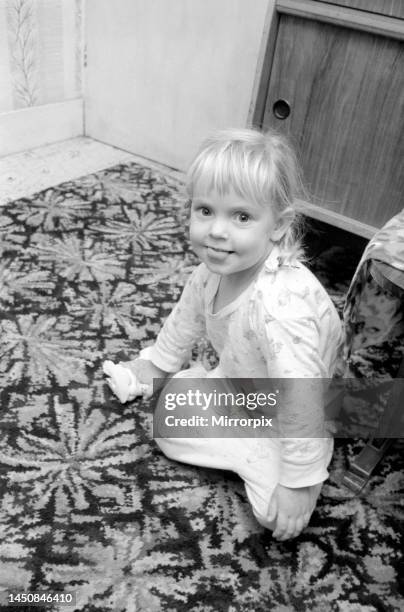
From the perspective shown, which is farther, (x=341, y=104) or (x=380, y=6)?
(x=341, y=104)

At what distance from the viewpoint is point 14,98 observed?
184 centimetres

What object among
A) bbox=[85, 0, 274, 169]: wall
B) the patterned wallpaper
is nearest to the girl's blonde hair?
bbox=[85, 0, 274, 169]: wall

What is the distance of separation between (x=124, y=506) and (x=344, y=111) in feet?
2.90

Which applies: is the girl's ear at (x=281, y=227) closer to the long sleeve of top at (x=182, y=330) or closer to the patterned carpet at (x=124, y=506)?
the long sleeve of top at (x=182, y=330)

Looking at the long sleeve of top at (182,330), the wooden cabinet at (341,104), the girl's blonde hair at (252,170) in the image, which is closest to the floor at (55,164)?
the wooden cabinet at (341,104)

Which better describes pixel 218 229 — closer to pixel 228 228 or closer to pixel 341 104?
pixel 228 228

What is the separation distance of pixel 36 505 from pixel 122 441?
0.17 m

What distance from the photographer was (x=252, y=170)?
29.0 inches

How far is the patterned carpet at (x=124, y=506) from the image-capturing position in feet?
2.40

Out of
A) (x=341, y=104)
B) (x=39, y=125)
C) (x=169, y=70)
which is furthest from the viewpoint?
(x=39, y=125)

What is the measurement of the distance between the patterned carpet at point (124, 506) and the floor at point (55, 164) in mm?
531

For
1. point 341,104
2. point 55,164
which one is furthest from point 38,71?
point 341,104

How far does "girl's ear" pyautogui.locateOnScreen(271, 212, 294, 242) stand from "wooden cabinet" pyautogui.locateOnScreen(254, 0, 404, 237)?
1.58 feet

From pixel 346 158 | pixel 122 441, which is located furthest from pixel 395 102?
pixel 122 441
